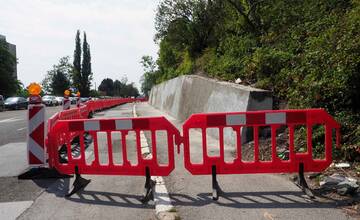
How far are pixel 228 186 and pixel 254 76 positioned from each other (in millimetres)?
5910

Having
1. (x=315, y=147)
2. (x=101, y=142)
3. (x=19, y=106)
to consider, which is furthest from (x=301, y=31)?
(x=19, y=106)

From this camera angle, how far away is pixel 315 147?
691 cm

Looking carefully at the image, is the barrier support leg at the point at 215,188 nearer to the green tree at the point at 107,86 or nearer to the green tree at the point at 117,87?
the green tree at the point at 117,87

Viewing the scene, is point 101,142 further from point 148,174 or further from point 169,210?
point 169,210

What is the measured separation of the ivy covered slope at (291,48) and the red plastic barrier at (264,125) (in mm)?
902

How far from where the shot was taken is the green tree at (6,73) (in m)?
56.9

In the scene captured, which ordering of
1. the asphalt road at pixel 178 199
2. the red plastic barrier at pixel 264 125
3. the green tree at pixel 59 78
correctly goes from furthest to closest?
the green tree at pixel 59 78 → the red plastic barrier at pixel 264 125 → the asphalt road at pixel 178 199

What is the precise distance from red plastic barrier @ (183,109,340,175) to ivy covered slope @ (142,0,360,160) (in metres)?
0.90

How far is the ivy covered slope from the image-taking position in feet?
24.5

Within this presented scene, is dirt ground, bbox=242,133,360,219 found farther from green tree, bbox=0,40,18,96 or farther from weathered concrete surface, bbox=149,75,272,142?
green tree, bbox=0,40,18,96

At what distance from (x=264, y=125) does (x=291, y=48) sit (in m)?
5.28

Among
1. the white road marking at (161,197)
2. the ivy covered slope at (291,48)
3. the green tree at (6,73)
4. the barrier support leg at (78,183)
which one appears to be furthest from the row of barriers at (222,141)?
the green tree at (6,73)

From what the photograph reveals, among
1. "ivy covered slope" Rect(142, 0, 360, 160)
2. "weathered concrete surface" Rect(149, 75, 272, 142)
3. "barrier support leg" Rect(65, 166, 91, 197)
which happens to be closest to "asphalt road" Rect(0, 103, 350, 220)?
"barrier support leg" Rect(65, 166, 91, 197)

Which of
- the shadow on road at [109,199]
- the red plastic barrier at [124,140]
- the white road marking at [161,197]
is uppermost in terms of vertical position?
the red plastic barrier at [124,140]
